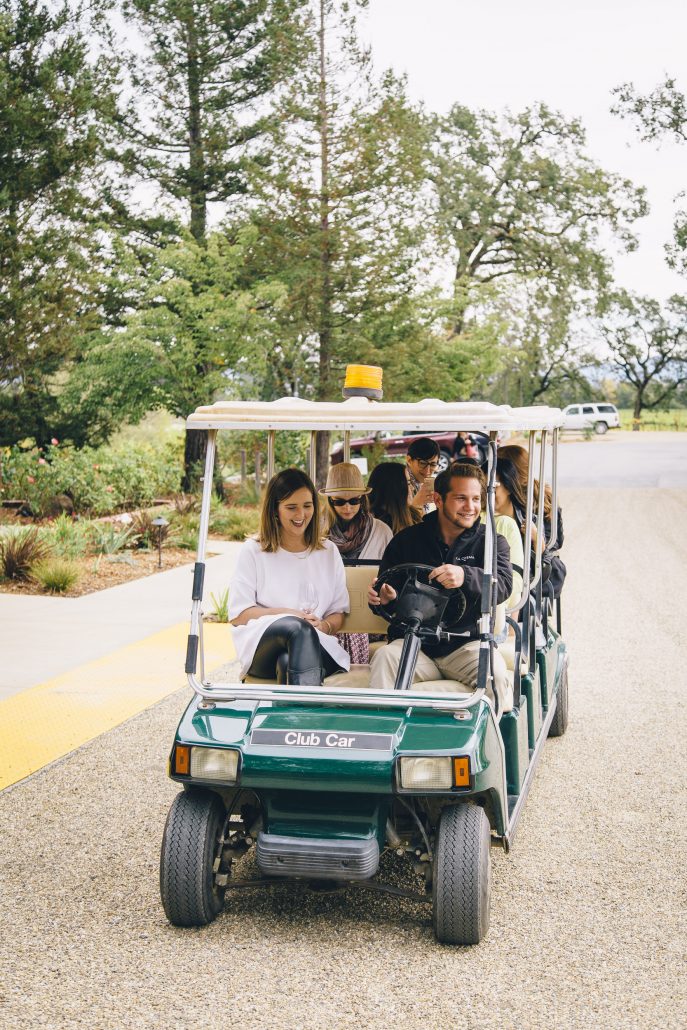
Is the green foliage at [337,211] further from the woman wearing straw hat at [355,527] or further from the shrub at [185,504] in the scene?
the woman wearing straw hat at [355,527]

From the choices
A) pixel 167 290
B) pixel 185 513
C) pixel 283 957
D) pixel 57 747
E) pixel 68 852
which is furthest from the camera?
pixel 167 290

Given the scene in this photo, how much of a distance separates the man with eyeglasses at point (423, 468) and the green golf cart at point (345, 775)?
2606mm

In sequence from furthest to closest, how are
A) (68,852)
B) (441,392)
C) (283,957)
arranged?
(441,392), (68,852), (283,957)

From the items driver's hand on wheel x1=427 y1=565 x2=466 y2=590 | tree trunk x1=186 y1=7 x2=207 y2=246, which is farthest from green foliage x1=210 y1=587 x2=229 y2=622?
tree trunk x1=186 y1=7 x2=207 y2=246

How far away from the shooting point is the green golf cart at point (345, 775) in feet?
12.2

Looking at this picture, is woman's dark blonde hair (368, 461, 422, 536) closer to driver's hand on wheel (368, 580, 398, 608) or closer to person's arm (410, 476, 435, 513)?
person's arm (410, 476, 435, 513)

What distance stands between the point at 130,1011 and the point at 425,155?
19.2 meters

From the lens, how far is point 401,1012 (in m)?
3.39

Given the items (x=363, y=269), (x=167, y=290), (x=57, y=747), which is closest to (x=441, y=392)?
(x=363, y=269)

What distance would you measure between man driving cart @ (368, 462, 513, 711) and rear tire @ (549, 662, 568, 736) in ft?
5.45

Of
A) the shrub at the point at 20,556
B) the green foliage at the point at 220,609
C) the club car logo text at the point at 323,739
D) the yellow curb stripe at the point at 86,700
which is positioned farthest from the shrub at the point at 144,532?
the club car logo text at the point at 323,739

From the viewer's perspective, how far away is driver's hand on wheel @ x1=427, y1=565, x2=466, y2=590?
4418mm

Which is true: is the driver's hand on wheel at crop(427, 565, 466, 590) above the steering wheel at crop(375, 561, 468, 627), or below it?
above

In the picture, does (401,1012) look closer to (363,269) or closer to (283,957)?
(283,957)
